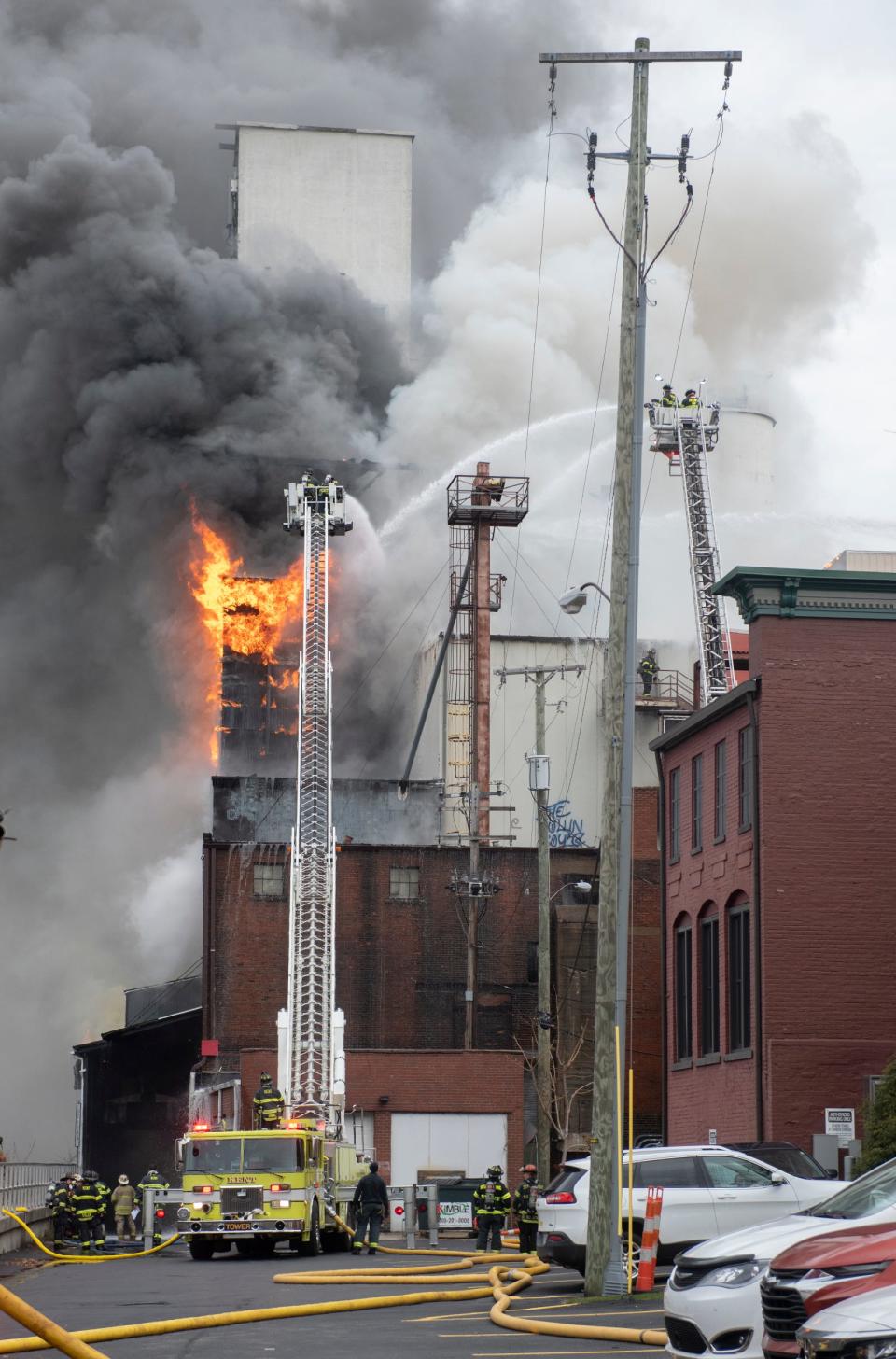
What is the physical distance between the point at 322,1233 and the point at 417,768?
123ft

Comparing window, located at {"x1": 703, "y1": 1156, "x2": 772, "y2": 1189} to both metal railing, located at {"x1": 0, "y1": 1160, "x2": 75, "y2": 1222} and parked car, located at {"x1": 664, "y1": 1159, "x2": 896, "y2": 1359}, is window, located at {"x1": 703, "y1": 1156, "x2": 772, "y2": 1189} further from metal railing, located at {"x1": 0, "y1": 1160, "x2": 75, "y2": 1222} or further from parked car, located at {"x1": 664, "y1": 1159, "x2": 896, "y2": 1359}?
metal railing, located at {"x1": 0, "y1": 1160, "x2": 75, "y2": 1222}

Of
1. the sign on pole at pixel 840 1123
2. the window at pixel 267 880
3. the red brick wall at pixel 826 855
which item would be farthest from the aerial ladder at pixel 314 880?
the sign on pole at pixel 840 1123

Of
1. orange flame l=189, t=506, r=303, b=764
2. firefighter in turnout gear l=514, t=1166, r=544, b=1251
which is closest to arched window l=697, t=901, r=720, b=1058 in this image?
firefighter in turnout gear l=514, t=1166, r=544, b=1251

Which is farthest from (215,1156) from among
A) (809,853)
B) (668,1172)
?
(809,853)

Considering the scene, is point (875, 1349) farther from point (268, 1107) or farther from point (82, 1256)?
point (268, 1107)

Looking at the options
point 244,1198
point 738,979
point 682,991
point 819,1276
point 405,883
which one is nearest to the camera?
point 819,1276

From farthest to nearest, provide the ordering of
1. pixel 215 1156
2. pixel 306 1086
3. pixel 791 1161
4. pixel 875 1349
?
pixel 306 1086
pixel 215 1156
pixel 791 1161
pixel 875 1349

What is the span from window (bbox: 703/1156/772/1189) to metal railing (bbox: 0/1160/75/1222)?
1318 cm

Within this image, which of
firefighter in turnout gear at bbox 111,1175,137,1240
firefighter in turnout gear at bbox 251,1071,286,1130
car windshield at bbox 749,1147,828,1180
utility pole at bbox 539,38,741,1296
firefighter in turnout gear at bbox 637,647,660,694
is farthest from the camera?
firefighter in turnout gear at bbox 637,647,660,694

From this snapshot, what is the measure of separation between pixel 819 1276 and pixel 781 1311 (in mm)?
409

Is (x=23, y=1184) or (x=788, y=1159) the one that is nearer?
(x=788, y=1159)

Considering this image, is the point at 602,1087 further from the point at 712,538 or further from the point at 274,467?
the point at 274,467

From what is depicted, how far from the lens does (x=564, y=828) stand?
60.2 meters

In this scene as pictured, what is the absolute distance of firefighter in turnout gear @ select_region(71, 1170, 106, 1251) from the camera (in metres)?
29.8
